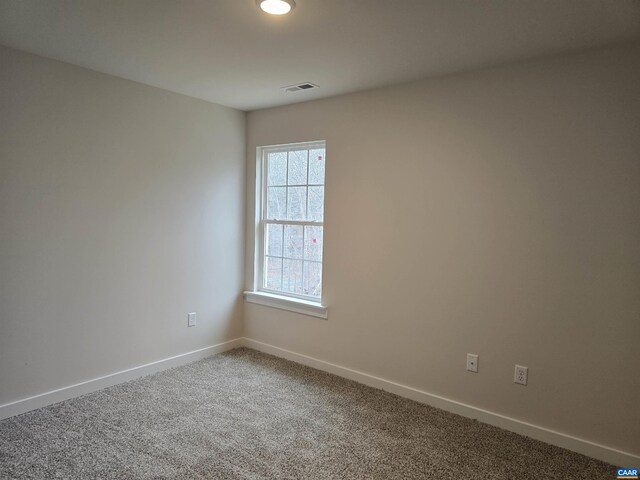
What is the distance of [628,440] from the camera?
2299 millimetres

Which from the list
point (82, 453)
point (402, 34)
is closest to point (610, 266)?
point (402, 34)

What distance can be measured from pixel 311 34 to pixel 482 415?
258 centimetres

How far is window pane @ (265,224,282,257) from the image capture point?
4.06 m

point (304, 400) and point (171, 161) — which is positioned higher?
point (171, 161)

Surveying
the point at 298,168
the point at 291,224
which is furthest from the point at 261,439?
the point at 298,168

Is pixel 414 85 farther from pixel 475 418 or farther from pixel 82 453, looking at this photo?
pixel 82 453

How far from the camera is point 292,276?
13.0 feet

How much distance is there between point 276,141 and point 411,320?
6.61 ft

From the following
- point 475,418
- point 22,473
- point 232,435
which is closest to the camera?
point 22,473

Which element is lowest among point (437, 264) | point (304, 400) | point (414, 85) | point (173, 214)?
point (304, 400)

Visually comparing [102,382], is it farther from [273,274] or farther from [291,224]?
[291,224]

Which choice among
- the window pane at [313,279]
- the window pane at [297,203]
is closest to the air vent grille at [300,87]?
the window pane at [297,203]

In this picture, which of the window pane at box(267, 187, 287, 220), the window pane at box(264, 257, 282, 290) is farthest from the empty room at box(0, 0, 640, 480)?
the window pane at box(264, 257, 282, 290)

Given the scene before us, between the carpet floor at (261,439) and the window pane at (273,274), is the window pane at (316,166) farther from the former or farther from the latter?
the carpet floor at (261,439)
